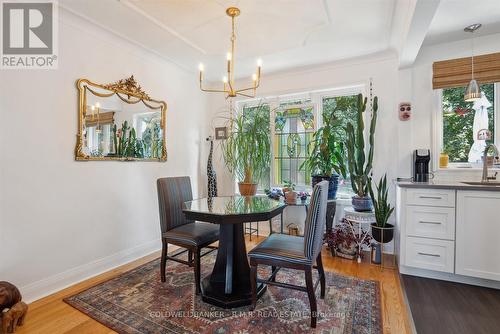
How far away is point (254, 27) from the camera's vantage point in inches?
102

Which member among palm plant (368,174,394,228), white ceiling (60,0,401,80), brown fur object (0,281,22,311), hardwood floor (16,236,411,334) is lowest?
hardwood floor (16,236,411,334)

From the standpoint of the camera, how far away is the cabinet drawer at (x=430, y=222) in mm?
2369

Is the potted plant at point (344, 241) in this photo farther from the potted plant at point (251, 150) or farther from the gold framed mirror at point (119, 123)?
the gold framed mirror at point (119, 123)

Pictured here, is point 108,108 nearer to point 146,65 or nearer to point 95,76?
point 95,76

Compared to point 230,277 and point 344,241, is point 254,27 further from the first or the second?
point 344,241

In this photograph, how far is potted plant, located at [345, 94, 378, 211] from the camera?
3.06 metres

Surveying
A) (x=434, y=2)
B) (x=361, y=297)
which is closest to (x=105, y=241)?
(x=361, y=297)

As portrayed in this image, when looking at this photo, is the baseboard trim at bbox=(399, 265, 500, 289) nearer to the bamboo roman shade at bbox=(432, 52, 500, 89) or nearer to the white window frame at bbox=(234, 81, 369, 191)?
the white window frame at bbox=(234, 81, 369, 191)

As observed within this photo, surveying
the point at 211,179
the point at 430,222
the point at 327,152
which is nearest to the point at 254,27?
the point at 327,152

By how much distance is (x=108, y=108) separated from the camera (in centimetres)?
271

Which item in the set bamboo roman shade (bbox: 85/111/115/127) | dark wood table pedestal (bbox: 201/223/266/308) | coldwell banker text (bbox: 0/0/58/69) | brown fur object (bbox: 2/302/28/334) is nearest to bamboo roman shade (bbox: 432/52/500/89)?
dark wood table pedestal (bbox: 201/223/266/308)

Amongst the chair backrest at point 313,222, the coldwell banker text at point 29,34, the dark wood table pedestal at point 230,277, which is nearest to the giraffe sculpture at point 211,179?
the dark wood table pedestal at point 230,277

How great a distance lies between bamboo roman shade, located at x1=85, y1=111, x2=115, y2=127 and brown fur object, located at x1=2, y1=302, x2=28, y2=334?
156cm

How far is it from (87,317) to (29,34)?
234 centimetres
